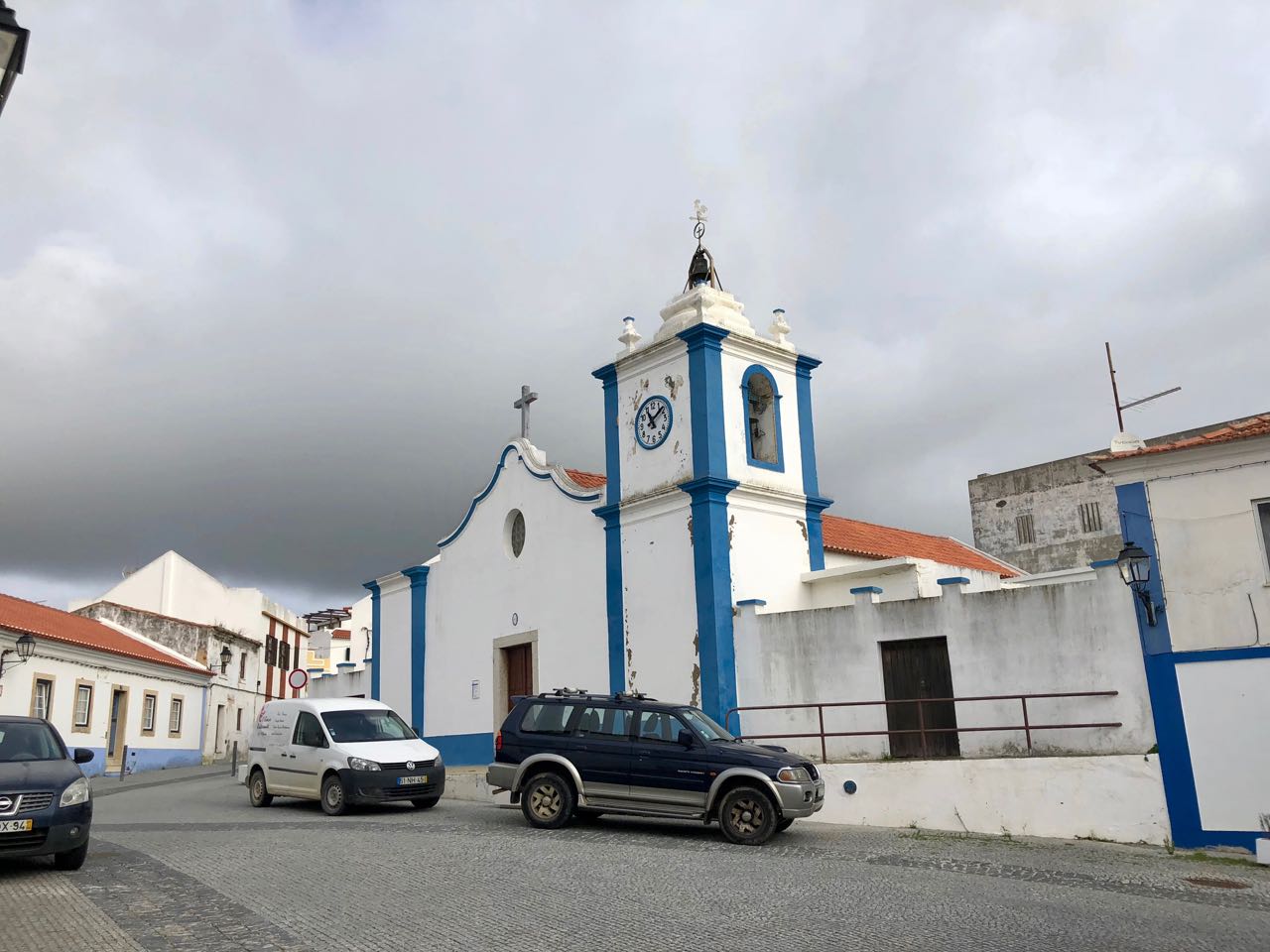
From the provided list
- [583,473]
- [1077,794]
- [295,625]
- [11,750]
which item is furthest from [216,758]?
[1077,794]

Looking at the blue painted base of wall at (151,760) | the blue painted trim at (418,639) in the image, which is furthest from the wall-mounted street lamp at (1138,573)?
the blue painted base of wall at (151,760)

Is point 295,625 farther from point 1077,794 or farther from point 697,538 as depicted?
point 1077,794

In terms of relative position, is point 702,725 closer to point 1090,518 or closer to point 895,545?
point 895,545

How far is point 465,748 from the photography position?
2236 centimetres

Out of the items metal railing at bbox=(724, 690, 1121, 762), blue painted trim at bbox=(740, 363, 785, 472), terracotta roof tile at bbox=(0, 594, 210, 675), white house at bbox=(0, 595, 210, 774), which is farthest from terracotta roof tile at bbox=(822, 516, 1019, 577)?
terracotta roof tile at bbox=(0, 594, 210, 675)

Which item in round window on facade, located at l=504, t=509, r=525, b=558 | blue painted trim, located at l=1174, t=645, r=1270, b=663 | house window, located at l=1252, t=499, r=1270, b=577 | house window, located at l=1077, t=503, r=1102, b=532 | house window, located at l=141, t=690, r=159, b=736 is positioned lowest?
blue painted trim, located at l=1174, t=645, r=1270, b=663

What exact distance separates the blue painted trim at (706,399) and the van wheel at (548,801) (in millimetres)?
6530

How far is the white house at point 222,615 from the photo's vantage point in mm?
42344

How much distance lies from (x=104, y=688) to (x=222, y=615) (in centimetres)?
1572

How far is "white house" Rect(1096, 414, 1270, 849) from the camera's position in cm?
1250

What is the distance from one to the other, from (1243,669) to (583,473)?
1381 centimetres

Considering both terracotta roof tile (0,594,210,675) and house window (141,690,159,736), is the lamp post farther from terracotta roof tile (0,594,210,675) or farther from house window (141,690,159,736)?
house window (141,690,159,736)

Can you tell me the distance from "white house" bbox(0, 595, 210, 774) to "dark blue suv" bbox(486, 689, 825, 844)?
1742 cm

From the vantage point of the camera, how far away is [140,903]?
Answer: 27.7ft
